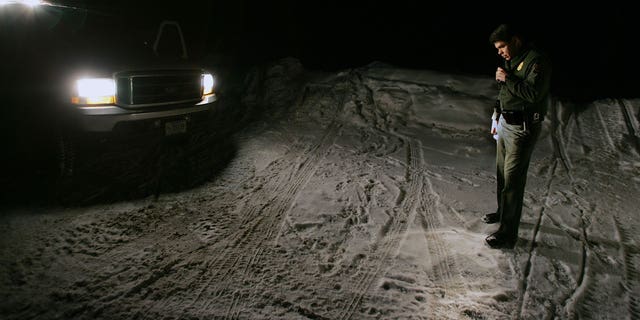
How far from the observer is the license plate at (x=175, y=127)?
4.77 m

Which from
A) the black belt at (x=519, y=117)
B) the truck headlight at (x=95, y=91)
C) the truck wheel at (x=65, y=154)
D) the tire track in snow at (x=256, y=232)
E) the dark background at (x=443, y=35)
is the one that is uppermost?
the dark background at (x=443, y=35)

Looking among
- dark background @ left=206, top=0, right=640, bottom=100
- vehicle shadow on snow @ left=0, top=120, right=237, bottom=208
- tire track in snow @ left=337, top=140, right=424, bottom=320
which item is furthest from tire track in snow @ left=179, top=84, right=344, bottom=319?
dark background @ left=206, top=0, right=640, bottom=100

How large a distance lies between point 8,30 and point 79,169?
184cm

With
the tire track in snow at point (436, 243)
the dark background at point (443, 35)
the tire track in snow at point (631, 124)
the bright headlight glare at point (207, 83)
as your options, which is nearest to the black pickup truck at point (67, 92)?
the bright headlight glare at point (207, 83)

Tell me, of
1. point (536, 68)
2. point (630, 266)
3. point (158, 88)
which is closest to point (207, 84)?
point (158, 88)

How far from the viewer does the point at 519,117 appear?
3039 mm

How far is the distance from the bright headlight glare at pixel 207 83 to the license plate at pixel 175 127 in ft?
2.22

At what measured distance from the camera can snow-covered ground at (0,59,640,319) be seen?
2600 millimetres

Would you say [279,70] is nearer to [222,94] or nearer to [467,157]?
[222,94]

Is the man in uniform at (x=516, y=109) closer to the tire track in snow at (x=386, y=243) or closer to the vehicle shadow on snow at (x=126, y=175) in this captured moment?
the tire track in snow at (x=386, y=243)

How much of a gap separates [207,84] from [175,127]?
98 centimetres

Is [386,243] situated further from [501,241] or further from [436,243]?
[501,241]

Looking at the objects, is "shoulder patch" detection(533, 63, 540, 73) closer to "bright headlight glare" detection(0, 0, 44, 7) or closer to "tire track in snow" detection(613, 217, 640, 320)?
"tire track in snow" detection(613, 217, 640, 320)

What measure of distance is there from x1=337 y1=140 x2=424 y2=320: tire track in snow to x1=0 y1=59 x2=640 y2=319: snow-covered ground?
0.05 feet
